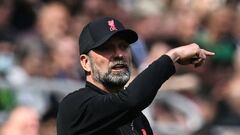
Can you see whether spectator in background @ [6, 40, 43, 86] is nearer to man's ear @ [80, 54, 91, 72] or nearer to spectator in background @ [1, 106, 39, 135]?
spectator in background @ [1, 106, 39, 135]

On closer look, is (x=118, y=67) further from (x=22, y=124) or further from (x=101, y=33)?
(x=22, y=124)

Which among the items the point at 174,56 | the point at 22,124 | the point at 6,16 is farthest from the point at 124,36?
the point at 6,16

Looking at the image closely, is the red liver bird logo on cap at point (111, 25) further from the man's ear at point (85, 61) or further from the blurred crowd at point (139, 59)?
the blurred crowd at point (139, 59)

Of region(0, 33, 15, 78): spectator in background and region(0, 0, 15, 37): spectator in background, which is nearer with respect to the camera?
region(0, 33, 15, 78): spectator in background

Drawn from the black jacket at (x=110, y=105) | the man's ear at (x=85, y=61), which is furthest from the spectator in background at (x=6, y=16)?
the black jacket at (x=110, y=105)

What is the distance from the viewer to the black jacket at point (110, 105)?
14.6 ft

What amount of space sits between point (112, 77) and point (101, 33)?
234mm

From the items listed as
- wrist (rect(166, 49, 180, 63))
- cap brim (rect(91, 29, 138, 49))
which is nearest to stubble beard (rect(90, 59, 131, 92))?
cap brim (rect(91, 29, 138, 49))

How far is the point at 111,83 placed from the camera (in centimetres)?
473

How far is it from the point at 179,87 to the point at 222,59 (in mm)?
820

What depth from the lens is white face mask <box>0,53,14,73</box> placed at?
373 inches

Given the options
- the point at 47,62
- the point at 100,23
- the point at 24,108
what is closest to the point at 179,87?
the point at 47,62

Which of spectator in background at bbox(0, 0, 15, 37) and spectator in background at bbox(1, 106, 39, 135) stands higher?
spectator in background at bbox(0, 0, 15, 37)

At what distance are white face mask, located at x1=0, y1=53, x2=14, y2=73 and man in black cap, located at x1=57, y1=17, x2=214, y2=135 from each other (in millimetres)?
4669
